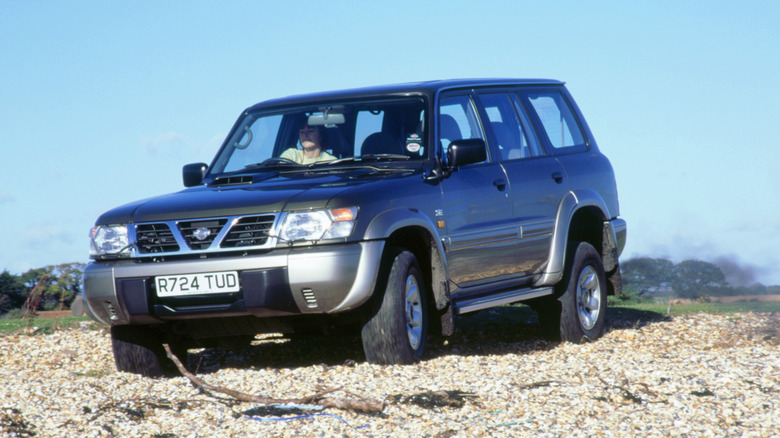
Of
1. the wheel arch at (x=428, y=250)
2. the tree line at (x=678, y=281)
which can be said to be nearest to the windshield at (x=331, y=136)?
the wheel arch at (x=428, y=250)

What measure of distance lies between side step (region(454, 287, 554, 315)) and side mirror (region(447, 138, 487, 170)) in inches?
40.5

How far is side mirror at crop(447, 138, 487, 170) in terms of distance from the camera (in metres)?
7.09

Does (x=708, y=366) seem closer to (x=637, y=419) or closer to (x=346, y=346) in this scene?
(x=637, y=419)

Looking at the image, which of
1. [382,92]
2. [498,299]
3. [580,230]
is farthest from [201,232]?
[580,230]

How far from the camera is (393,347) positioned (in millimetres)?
6391

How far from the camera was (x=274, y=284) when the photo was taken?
19.9ft

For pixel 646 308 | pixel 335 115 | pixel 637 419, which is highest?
pixel 335 115

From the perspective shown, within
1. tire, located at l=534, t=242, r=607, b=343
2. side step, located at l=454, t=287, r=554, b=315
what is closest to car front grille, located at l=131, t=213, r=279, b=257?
side step, located at l=454, t=287, r=554, b=315

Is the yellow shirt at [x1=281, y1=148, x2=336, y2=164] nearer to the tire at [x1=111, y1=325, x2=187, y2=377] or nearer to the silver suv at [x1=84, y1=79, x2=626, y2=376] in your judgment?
the silver suv at [x1=84, y1=79, x2=626, y2=376]

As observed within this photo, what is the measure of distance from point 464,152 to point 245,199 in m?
1.68

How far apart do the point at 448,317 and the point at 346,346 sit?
1.54 metres

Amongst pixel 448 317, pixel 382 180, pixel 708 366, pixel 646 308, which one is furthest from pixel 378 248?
pixel 646 308

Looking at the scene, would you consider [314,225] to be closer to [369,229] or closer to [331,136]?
[369,229]

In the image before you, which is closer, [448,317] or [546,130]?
[448,317]
